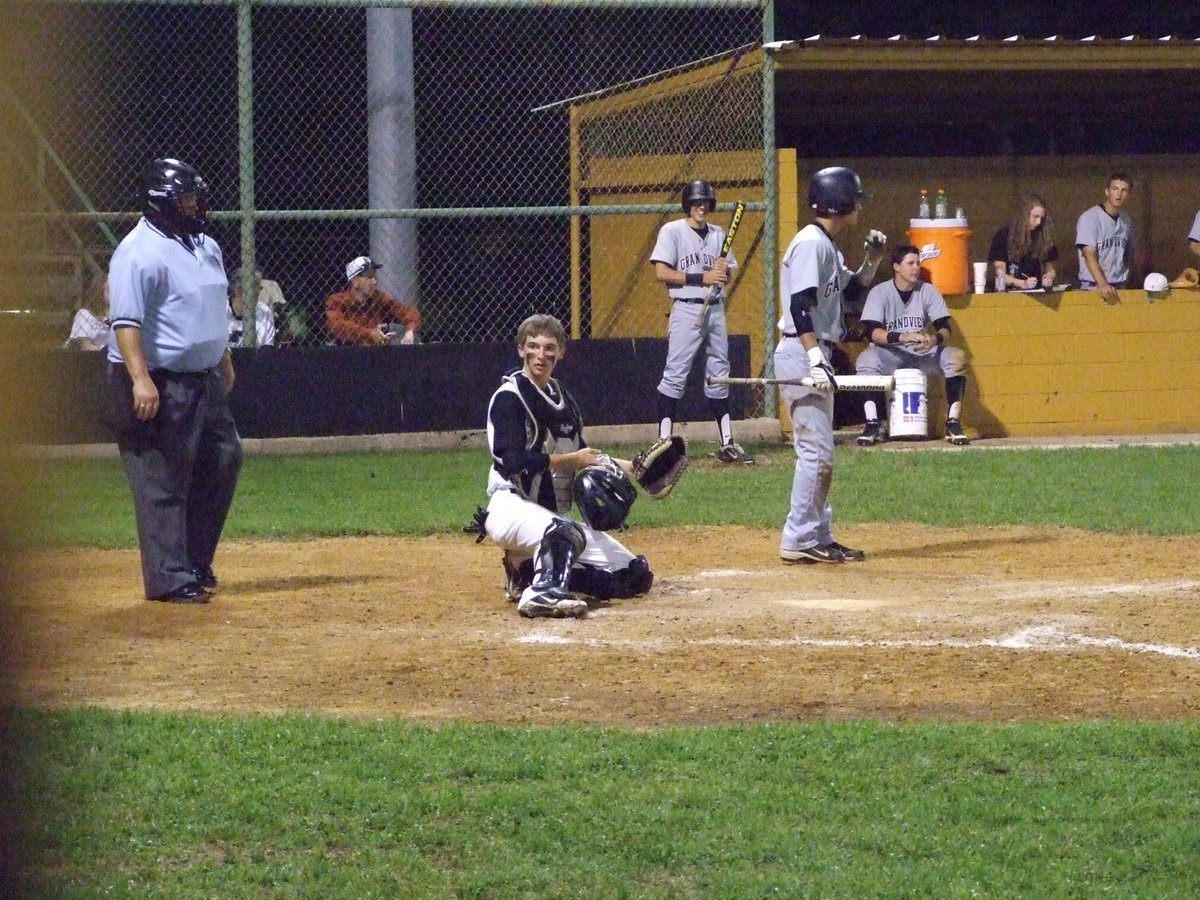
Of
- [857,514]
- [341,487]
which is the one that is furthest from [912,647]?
[341,487]

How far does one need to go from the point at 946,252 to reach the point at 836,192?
6.11 m

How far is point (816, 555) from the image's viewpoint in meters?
8.33

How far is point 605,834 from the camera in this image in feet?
13.3

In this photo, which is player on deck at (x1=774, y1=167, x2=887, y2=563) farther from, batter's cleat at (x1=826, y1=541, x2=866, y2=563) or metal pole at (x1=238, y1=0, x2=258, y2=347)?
metal pole at (x1=238, y1=0, x2=258, y2=347)

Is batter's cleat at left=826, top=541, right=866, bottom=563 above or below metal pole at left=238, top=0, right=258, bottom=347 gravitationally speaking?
below

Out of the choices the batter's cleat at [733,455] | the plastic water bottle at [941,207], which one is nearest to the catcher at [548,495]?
the batter's cleat at [733,455]

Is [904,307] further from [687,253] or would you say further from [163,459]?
[163,459]

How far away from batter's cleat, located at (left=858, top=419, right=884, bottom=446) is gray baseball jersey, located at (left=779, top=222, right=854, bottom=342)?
510 cm

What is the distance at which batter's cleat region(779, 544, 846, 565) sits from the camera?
833cm

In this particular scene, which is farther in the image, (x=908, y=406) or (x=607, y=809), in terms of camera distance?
(x=908, y=406)

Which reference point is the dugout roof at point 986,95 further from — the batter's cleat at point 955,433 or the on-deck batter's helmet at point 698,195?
the batter's cleat at point 955,433

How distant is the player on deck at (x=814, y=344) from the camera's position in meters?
8.21

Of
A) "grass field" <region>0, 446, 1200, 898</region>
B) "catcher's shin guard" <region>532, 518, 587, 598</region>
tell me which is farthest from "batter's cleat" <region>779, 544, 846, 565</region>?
"grass field" <region>0, 446, 1200, 898</region>

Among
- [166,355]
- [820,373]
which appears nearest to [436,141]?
[820,373]
